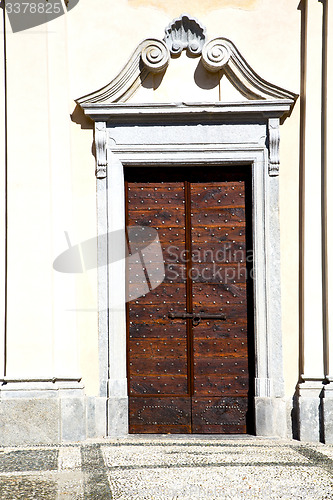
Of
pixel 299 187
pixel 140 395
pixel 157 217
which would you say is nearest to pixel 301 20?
pixel 299 187

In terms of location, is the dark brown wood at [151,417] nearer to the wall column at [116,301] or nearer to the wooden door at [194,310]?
the wooden door at [194,310]

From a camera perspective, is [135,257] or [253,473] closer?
[253,473]

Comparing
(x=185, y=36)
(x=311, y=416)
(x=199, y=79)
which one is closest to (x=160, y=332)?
(x=311, y=416)

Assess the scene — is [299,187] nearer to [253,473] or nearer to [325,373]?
[325,373]

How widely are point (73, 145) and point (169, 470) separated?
355 cm

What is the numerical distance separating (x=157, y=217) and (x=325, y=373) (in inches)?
91.6

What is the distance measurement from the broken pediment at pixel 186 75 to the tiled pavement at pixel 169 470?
3.40m

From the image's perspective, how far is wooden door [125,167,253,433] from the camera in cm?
809

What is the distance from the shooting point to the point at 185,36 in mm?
8062

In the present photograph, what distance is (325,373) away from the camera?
308 inches

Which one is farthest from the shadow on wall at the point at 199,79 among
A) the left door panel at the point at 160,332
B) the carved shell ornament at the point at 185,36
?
the left door panel at the point at 160,332

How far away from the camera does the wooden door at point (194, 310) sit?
809cm

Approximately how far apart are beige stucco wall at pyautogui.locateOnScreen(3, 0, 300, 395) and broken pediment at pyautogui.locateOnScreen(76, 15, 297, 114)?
0.12 ft

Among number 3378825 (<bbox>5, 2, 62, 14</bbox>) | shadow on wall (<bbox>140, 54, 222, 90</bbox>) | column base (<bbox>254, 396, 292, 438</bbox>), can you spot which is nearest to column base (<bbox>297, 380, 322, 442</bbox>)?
column base (<bbox>254, 396, 292, 438</bbox>)
